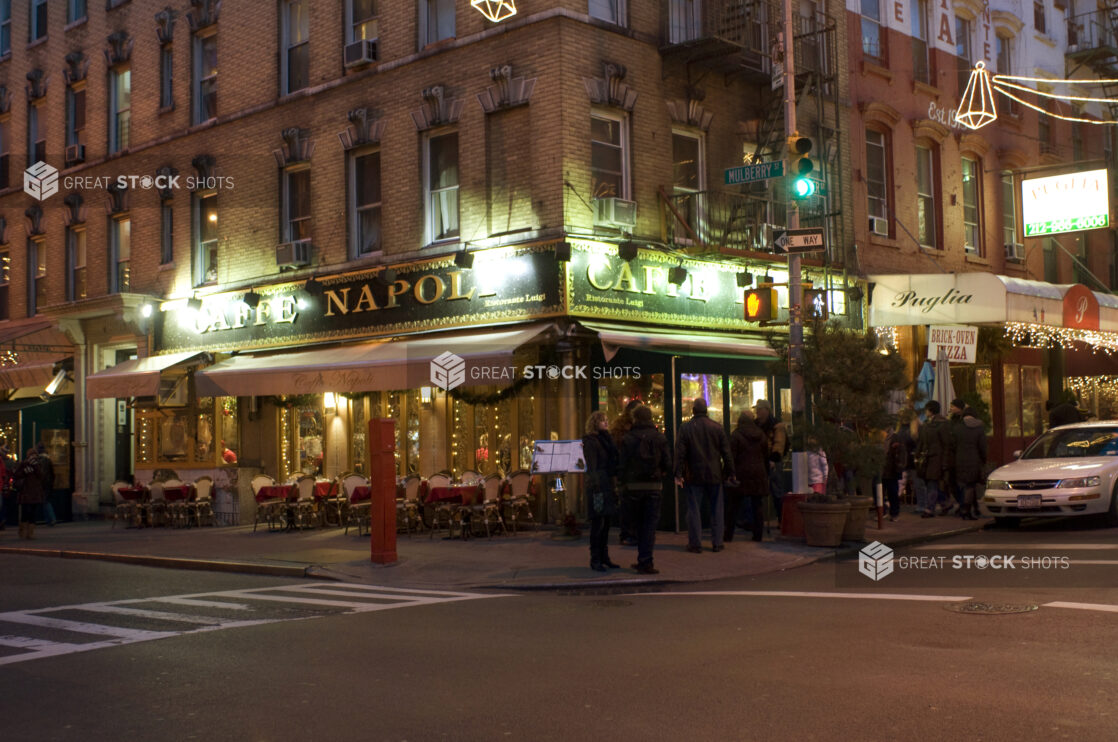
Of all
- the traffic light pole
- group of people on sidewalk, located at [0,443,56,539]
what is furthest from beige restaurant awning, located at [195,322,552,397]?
the traffic light pole

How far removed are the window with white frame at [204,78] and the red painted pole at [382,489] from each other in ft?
39.4

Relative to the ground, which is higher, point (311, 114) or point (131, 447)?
point (311, 114)

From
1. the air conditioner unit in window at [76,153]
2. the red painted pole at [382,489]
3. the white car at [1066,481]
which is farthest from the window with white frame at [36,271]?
the white car at [1066,481]

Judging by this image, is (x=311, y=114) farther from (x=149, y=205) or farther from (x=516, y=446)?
(x=516, y=446)

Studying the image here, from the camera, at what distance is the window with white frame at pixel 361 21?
20.0m

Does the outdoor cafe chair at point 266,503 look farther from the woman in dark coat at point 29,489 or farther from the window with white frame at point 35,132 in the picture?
the window with white frame at point 35,132

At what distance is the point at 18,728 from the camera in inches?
244

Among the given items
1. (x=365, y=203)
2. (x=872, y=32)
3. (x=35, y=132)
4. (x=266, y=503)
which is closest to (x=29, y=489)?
(x=266, y=503)

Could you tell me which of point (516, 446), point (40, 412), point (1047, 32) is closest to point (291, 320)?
point (516, 446)

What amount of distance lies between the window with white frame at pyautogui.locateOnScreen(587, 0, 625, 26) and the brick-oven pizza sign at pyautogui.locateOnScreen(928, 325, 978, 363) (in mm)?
7454

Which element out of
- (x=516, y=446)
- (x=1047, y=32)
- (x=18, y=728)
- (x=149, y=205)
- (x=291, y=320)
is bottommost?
(x=18, y=728)

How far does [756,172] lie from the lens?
1555 centimetres

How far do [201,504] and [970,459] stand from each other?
43.9 ft

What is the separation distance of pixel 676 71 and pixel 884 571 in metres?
10.2
